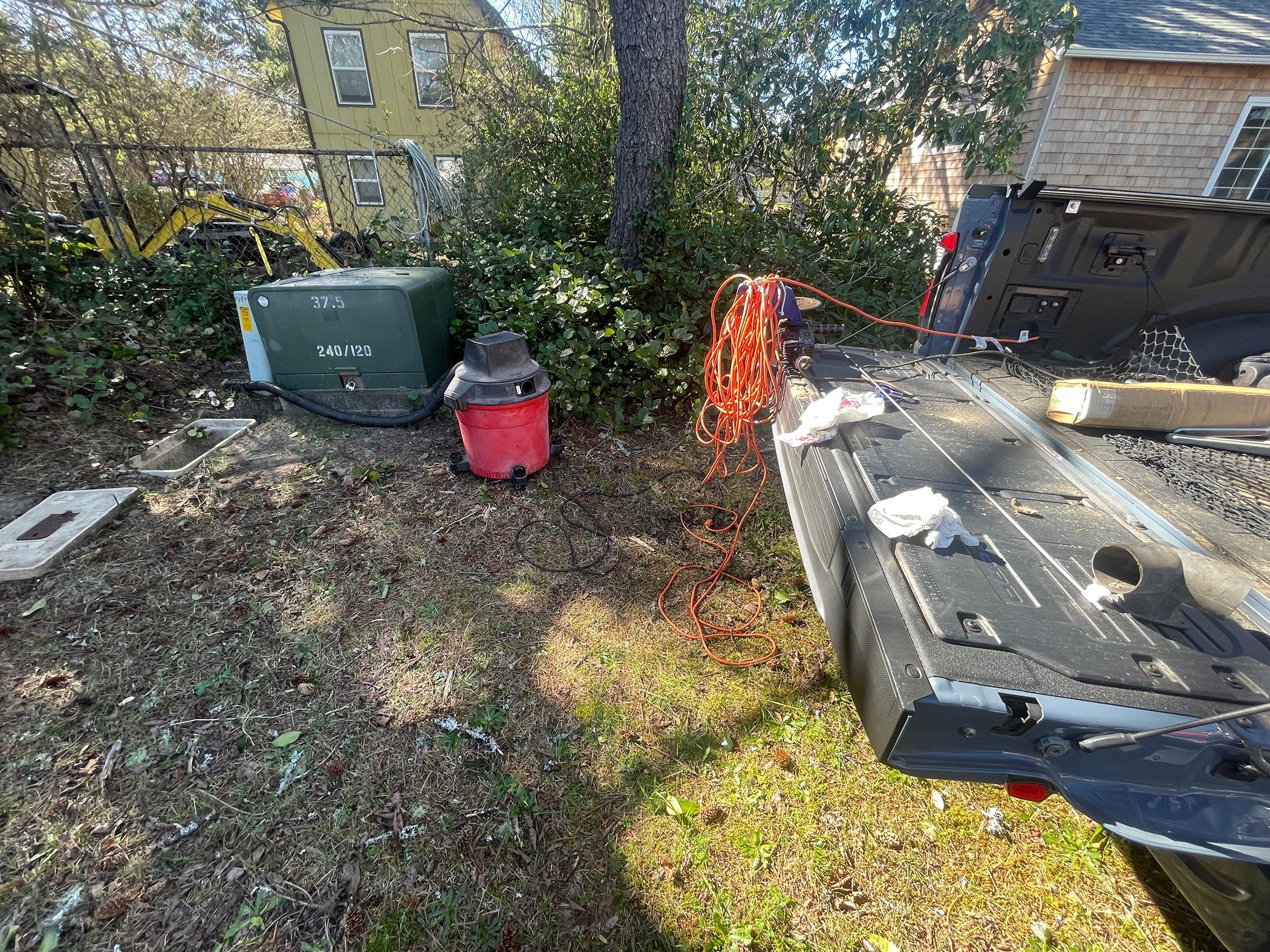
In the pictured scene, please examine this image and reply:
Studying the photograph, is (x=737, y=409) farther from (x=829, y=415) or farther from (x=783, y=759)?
(x=783, y=759)

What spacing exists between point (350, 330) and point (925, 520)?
4042 mm

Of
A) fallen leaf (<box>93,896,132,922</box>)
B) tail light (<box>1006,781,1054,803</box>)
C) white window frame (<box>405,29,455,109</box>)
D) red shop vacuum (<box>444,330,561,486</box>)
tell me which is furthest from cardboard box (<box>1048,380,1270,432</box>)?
white window frame (<box>405,29,455,109</box>)

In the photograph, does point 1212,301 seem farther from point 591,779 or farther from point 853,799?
point 591,779

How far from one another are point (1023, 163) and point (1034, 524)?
8.86 metres

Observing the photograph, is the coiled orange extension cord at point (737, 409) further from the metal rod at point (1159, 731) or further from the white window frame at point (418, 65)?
the white window frame at point (418, 65)

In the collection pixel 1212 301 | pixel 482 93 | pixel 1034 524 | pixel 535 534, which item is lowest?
pixel 535 534

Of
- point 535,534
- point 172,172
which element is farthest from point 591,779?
point 172,172

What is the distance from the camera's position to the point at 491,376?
3.08m

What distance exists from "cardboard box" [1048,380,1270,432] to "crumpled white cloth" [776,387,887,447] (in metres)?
0.81

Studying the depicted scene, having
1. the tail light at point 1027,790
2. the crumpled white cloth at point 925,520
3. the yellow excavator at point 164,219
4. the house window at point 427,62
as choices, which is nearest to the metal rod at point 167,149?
the yellow excavator at point 164,219

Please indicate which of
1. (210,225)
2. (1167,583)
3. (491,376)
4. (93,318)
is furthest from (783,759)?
(210,225)

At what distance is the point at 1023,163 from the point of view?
7.65 m

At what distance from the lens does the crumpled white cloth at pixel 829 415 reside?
7.11 ft

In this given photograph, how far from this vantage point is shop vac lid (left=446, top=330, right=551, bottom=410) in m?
3.07
